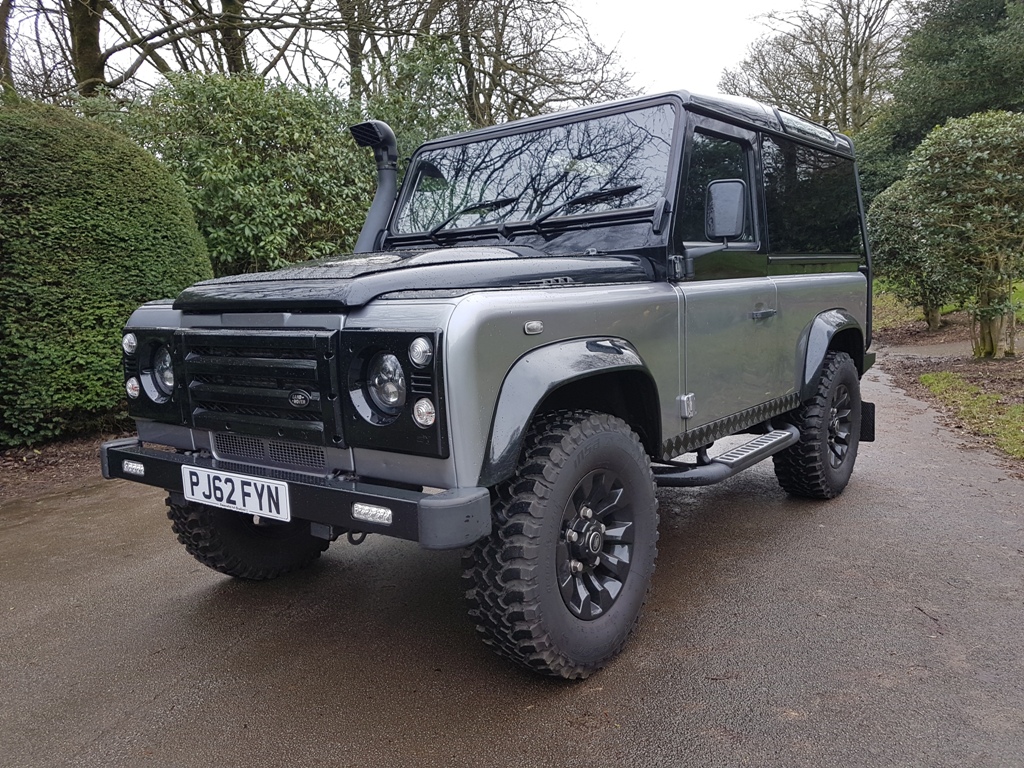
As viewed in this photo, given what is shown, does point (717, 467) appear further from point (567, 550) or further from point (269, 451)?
point (269, 451)

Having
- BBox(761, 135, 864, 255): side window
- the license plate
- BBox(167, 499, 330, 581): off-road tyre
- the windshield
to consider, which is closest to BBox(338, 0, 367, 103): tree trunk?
the windshield

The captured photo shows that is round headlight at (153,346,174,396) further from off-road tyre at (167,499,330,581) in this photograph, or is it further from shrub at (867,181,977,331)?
shrub at (867,181,977,331)

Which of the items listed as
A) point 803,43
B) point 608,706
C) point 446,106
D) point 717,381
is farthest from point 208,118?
point 803,43

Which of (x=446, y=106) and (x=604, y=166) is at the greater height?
(x=446, y=106)

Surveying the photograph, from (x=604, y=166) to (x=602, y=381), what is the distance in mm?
1104

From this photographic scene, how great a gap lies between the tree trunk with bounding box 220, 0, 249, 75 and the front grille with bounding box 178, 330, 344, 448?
10212mm

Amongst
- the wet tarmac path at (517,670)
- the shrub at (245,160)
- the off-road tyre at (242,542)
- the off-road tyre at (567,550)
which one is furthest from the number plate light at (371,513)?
the shrub at (245,160)

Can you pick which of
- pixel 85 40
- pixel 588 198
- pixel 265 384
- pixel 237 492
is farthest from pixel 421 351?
pixel 85 40

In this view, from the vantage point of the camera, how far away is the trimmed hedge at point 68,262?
5.69 meters

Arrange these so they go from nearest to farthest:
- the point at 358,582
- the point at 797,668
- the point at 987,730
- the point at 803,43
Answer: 1. the point at 987,730
2. the point at 797,668
3. the point at 358,582
4. the point at 803,43

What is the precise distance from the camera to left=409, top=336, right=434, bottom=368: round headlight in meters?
2.14

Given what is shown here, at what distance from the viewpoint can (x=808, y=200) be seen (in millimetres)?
4320

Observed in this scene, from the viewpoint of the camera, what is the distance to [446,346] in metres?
2.11

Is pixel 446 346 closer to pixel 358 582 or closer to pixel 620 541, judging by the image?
pixel 620 541
